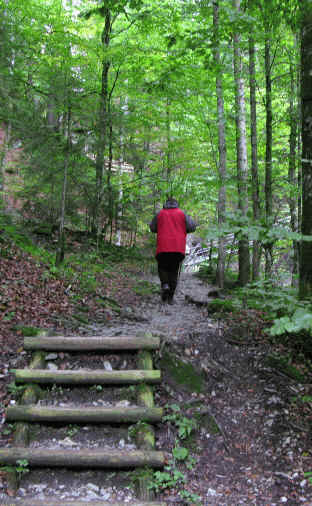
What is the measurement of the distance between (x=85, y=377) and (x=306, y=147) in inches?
138

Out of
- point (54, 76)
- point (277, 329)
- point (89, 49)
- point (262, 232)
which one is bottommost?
point (277, 329)

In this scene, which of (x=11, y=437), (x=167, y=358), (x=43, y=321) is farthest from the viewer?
(x=43, y=321)

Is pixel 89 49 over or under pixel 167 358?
over

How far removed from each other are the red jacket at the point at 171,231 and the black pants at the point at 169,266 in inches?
5.5

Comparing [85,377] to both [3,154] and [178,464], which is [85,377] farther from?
[3,154]

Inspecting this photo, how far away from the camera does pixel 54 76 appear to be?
301 inches

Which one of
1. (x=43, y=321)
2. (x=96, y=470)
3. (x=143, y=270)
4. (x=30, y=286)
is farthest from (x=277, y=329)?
(x=143, y=270)

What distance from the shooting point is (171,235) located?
23.0 ft

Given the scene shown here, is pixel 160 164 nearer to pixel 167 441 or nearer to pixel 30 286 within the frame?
pixel 30 286

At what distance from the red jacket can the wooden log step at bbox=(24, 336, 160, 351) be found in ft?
9.26

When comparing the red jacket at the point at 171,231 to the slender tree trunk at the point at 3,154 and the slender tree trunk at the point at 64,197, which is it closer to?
the slender tree trunk at the point at 64,197

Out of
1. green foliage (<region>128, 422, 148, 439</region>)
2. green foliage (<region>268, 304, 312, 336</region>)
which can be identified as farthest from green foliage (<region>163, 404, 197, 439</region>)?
green foliage (<region>268, 304, 312, 336</region>)

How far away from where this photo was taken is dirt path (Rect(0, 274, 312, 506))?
3080 millimetres

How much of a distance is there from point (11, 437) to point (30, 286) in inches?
138
